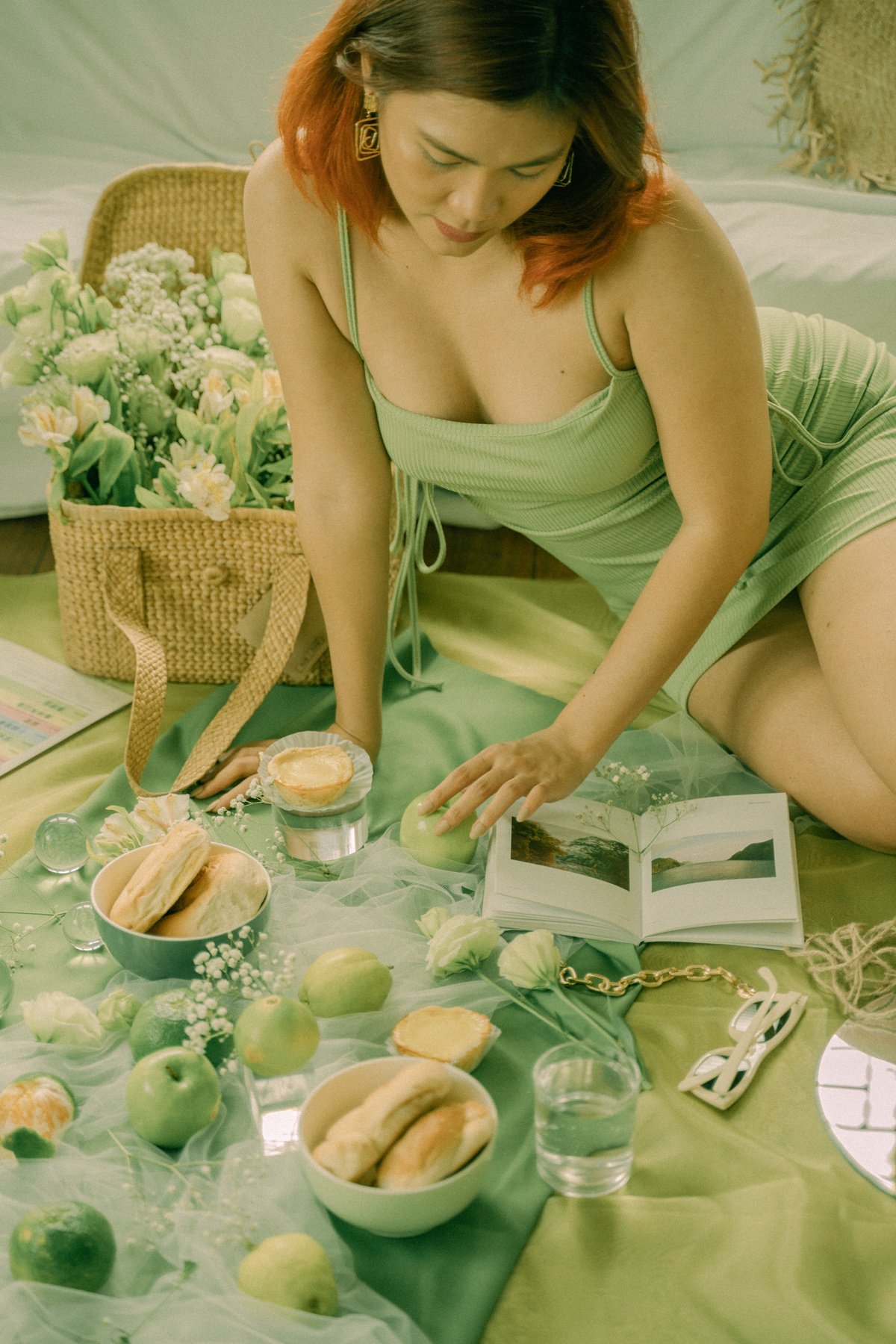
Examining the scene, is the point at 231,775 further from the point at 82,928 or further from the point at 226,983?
the point at 226,983

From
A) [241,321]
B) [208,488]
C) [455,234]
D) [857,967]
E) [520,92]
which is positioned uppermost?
[520,92]

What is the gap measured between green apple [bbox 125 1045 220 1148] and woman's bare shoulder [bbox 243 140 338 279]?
0.85 metres

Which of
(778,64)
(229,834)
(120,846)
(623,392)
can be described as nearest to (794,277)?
(778,64)

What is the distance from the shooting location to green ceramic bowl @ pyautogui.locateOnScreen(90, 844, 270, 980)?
108 centimetres

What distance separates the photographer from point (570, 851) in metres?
1.29

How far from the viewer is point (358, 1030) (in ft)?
3.58

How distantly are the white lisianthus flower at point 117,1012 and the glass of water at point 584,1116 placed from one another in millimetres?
369

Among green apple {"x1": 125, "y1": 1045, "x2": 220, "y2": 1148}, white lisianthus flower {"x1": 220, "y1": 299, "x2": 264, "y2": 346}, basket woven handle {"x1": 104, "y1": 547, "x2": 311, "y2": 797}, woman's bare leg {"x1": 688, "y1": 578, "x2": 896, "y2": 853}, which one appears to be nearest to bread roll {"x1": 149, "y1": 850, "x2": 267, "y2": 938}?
green apple {"x1": 125, "y1": 1045, "x2": 220, "y2": 1148}

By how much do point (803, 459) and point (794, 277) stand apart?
739 millimetres

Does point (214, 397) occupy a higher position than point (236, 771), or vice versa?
point (214, 397)

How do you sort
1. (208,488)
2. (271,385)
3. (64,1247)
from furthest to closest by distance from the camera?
(271,385) → (208,488) → (64,1247)

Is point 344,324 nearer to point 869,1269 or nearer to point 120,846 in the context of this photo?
point 120,846

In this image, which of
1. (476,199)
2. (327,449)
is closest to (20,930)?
(327,449)

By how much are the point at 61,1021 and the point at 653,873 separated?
0.62 m
